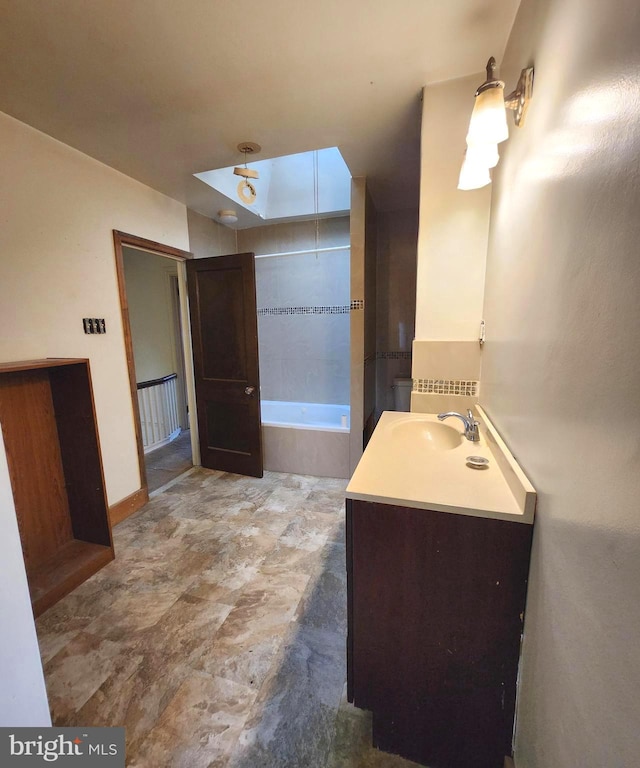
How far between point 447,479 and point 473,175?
116 centimetres

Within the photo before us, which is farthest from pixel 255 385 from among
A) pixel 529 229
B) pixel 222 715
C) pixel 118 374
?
pixel 529 229

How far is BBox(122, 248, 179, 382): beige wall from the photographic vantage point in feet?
12.5

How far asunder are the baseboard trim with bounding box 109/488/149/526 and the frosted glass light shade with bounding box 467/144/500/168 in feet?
9.38

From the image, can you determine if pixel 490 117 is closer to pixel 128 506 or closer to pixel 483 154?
pixel 483 154

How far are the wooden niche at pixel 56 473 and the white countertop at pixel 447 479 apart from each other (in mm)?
1671

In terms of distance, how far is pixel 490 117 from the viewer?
0.99m

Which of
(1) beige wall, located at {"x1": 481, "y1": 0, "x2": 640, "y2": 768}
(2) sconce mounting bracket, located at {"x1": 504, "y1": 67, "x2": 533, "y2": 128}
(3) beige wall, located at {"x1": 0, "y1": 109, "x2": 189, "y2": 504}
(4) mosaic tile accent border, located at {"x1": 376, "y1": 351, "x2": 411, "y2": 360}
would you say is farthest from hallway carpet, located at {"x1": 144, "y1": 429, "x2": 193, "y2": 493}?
(2) sconce mounting bracket, located at {"x1": 504, "y1": 67, "x2": 533, "y2": 128}

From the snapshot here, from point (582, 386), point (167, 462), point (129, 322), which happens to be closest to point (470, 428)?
point (582, 386)

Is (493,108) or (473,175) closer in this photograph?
(493,108)

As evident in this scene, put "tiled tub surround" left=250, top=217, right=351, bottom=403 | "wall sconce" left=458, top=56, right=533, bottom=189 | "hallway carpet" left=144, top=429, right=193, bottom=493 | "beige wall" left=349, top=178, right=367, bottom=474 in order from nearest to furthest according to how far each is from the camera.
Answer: "wall sconce" left=458, top=56, right=533, bottom=189 → "beige wall" left=349, top=178, right=367, bottom=474 → "hallway carpet" left=144, top=429, right=193, bottom=493 → "tiled tub surround" left=250, top=217, right=351, bottom=403

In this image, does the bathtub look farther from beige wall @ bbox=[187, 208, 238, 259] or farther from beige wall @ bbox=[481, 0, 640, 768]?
beige wall @ bbox=[481, 0, 640, 768]

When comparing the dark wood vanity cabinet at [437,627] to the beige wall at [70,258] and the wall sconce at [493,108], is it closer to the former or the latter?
the wall sconce at [493,108]

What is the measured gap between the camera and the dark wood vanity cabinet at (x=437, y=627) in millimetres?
855

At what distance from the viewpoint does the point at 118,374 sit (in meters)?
2.36
